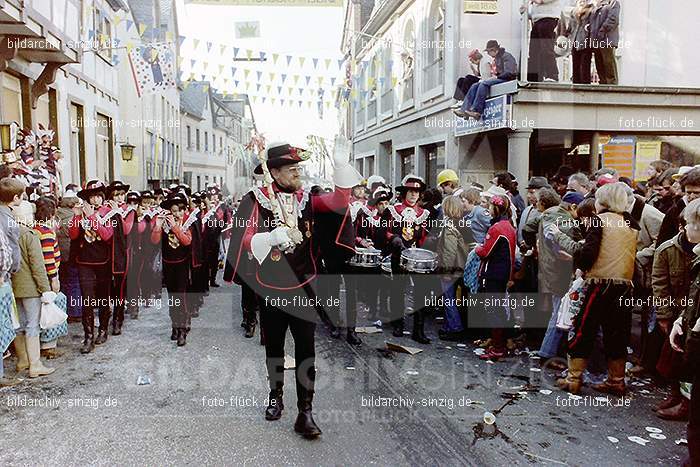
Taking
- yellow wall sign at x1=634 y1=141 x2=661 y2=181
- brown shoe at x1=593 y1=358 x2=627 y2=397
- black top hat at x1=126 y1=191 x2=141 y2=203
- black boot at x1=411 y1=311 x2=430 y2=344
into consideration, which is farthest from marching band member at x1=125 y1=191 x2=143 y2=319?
yellow wall sign at x1=634 y1=141 x2=661 y2=181

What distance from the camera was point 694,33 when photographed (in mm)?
13367

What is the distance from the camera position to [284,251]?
4.40m

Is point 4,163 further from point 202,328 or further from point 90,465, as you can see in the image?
point 90,465

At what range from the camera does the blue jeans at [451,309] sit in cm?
694

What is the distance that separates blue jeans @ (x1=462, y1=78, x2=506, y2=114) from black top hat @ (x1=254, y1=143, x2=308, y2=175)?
7.64 meters

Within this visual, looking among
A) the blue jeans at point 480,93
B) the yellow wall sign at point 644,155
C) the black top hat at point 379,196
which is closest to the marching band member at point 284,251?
the black top hat at point 379,196

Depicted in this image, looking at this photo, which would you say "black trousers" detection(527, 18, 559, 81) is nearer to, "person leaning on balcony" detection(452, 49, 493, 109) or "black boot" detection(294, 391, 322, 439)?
"person leaning on balcony" detection(452, 49, 493, 109)

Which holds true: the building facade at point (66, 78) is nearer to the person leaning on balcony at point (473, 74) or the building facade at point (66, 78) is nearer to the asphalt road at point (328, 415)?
the asphalt road at point (328, 415)

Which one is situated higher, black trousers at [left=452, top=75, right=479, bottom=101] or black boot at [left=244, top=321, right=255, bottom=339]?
black trousers at [left=452, top=75, right=479, bottom=101]

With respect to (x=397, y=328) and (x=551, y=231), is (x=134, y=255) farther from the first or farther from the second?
(x=551, y=231)

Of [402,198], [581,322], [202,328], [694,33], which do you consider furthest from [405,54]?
[581,322]

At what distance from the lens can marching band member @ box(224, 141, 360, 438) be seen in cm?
437

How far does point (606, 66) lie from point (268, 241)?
365 inches

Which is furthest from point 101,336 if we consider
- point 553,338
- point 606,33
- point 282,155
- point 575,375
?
point 606,33
